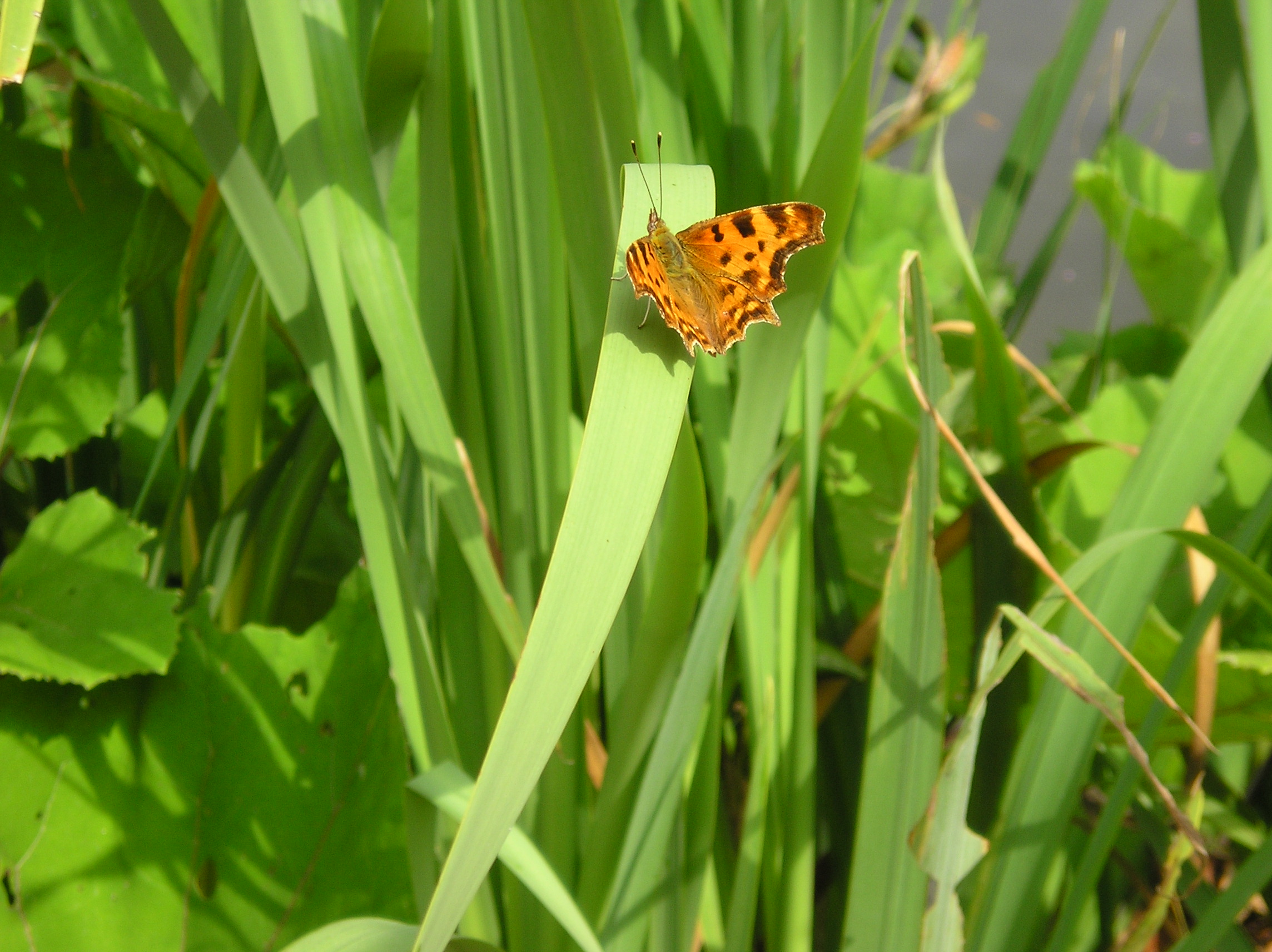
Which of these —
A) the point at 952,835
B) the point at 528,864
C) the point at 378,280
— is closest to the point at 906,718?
the point at 952,835

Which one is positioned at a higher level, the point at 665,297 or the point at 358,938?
the point at 665,297

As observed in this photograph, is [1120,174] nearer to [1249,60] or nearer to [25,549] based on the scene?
[1249,60]

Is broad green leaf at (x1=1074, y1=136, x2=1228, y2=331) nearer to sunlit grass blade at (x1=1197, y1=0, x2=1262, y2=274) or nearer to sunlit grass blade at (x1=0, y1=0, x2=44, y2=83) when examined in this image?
sunlit grass blade at (x1=1197, y1=0, x2=1262, y2=274)

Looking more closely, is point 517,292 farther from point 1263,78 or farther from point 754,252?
point 1263,78

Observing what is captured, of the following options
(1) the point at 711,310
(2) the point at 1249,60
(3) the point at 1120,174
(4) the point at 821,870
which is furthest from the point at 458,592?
(3) the point at 1120,174

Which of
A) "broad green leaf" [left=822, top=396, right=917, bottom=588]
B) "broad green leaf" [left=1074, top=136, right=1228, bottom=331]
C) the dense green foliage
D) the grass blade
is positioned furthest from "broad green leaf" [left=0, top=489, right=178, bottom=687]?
"broad green leaf" [left=1074, top=136, right=1228, bottom=331]

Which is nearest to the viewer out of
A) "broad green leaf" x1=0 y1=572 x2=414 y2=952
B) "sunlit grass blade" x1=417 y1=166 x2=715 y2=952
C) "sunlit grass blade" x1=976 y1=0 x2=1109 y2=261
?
"sunlit grass blade" x1=417 y1=166 x2=715 y2=952
